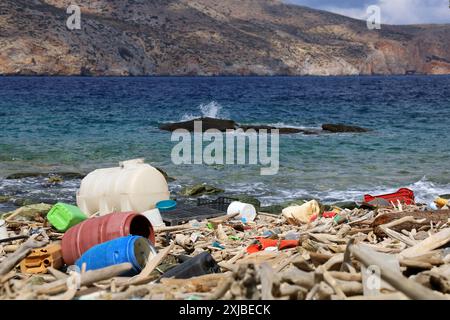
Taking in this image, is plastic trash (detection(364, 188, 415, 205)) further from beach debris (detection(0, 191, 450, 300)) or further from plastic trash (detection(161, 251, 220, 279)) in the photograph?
plastic trash (detection(161, 251, 220, 279))

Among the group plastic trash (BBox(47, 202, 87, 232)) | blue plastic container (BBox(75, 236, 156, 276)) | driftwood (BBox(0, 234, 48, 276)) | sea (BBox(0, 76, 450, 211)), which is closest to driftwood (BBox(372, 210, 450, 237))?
blue plastic container (BBox(75, 236, 156, 276))

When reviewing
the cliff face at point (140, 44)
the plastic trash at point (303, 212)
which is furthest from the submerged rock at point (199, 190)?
the cliff face at point (140, 44)

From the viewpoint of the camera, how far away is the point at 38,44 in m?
120

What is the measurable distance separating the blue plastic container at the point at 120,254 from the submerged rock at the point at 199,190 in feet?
26.1

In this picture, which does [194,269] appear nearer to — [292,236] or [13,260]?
[13,260]

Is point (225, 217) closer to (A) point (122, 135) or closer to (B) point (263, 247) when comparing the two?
(B) point (263, 247)

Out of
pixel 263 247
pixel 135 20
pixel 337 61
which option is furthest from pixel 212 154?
pixel 337 61

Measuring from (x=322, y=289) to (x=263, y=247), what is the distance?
3349mm

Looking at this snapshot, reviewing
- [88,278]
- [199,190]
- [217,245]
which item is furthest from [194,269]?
[199,190]

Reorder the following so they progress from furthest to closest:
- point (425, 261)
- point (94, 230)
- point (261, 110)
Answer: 1. point (261, 110)
2. point (94, 230)
3. point (425, 261)

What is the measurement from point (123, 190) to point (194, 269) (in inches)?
180

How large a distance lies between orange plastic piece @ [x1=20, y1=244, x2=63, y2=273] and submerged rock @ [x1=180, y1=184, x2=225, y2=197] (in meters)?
7.60

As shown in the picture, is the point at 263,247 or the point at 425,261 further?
the point at 263,247

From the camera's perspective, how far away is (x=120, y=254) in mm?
6559
